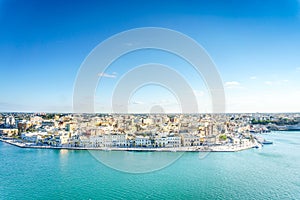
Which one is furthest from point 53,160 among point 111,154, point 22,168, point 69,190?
point 69,190

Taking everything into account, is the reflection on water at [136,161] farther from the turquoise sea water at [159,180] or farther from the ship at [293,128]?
the ship at [293,128]

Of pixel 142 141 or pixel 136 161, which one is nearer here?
pixel 136 161

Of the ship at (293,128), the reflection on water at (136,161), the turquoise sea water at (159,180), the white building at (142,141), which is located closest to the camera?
the turquoise sea water at (159,180)

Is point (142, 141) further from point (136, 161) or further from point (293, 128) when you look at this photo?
point (293, 128)

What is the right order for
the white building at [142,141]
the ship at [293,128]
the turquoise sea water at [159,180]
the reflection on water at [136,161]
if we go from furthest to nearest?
the ship at [293,128]
the white building at [142,141]
the reflection on water at [136,161]
the turquoise sea water at [159,180]

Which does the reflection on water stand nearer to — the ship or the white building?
the white building

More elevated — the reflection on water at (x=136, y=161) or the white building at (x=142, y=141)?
the white building at (x=142, y=141)

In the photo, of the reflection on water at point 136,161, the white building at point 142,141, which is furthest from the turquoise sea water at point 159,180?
the white building at point 142,141

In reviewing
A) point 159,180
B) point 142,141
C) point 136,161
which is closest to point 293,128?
point 142,141

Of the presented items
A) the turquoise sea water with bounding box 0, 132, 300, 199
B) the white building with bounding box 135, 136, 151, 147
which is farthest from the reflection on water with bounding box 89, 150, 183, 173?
the white building with bounding box 135, 136, 151, 147

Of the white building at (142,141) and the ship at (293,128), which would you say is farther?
the ship at (293,128)
